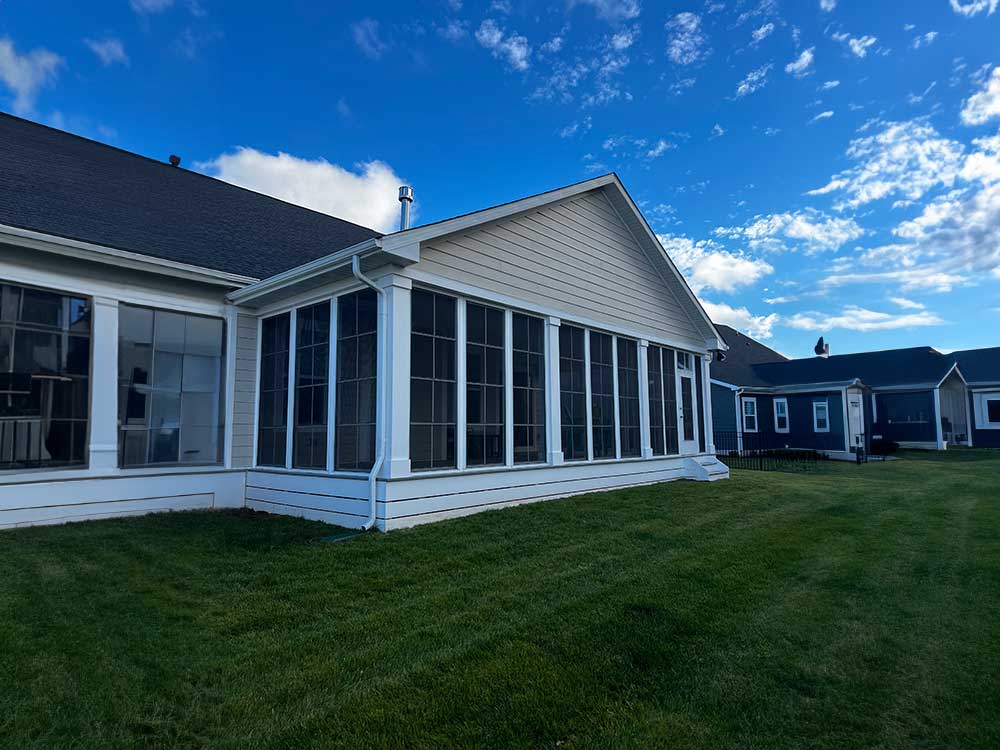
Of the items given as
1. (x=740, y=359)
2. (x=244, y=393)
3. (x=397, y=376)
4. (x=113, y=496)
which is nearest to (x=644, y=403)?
(x=397, y=376)

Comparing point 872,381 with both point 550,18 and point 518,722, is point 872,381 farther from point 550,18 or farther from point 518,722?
point 518,722

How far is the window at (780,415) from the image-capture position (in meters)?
23.2

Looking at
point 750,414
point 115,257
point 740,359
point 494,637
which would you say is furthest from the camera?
point 740,359

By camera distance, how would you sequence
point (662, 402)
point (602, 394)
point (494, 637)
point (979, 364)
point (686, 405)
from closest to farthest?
point (494, 637) < point (602, 394) < point (662, 402) < point (686, 405) < point (979, 364)

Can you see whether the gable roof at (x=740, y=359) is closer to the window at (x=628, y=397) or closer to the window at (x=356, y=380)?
the window at (x=628, y=397)

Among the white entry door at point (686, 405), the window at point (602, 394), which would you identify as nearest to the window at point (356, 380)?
the window at point (602, 394)

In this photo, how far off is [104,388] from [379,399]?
3.66 meters

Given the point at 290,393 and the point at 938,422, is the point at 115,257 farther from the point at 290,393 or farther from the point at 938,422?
the point at 938,422

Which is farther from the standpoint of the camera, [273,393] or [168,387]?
[273,393]

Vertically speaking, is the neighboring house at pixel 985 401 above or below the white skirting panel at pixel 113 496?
above

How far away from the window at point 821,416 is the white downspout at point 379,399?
67.1 ft

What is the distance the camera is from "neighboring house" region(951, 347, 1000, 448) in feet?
84.1

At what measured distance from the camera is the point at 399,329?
6.71m

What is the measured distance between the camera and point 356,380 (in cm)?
719
